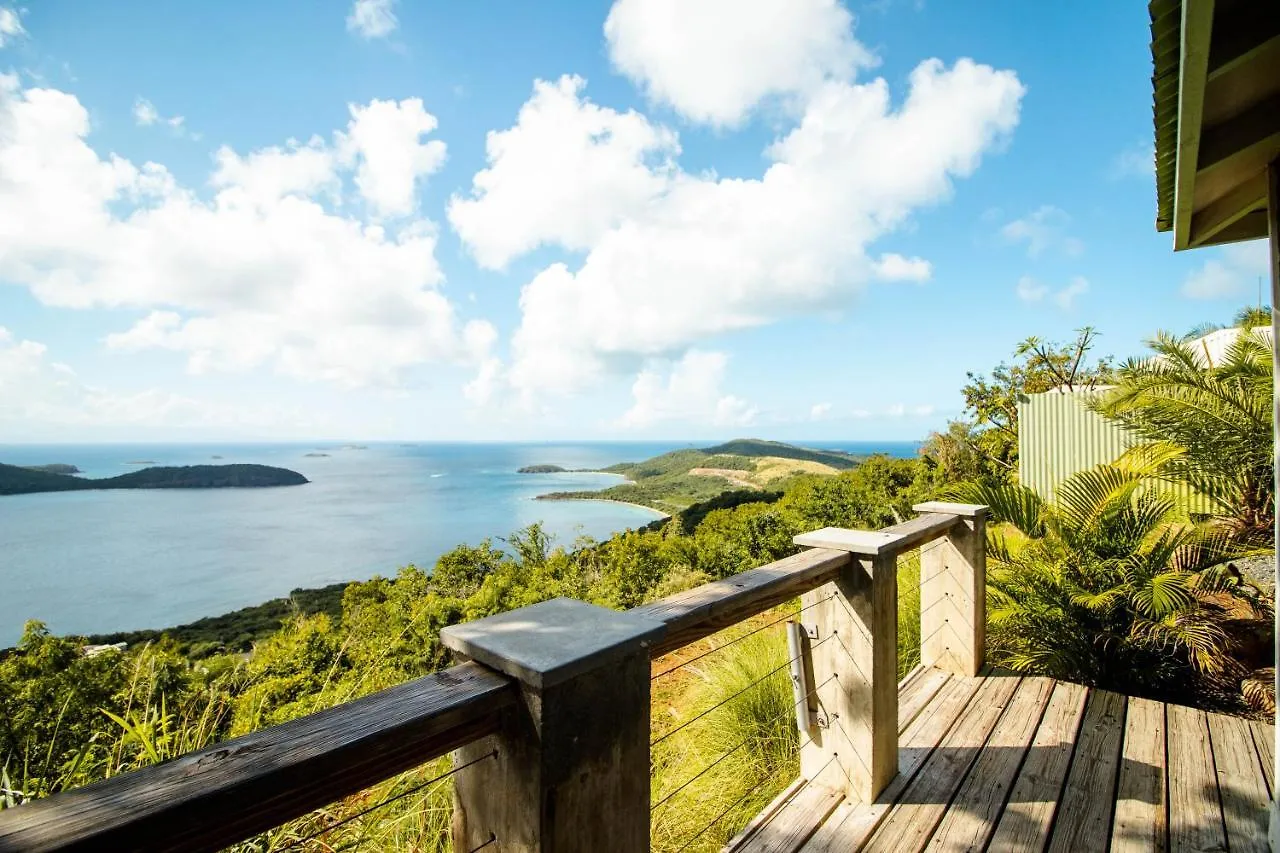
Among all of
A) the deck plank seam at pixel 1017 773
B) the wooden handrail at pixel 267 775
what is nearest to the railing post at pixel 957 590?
the deck plank seam at pixel 1017 773

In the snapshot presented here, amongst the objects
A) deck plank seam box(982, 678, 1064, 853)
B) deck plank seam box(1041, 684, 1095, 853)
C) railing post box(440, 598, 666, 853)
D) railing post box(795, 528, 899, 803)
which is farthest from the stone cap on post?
deck plank seam box(1041, 684, 1095, 853)

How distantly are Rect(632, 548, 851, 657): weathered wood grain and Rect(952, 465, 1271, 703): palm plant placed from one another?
2.37 meters

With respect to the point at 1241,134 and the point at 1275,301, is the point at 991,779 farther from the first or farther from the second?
the point at 1241,134

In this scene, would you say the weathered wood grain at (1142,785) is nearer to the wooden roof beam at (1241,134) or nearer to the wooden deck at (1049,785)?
the wooden deck at (1049,785)

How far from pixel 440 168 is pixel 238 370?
4061 cm

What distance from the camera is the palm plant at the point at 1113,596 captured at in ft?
11.1

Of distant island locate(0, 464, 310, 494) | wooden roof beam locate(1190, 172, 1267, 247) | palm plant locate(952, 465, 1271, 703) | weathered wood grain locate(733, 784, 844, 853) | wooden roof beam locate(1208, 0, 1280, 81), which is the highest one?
wooden roof beam locate(1208, 0, 1280, 81)

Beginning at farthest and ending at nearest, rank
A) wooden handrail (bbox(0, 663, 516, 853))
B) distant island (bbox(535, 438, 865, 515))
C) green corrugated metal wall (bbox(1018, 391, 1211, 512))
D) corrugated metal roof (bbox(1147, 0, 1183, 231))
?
distant island (bbox(535, 438, 865, 515)) → green corrugated metal wall (bbox(1018, 391, 1211, 512)) → corrugated metal roof (bbox(1147, 0, 1183, 231)) → wooden handrail (bbox(0, 663, 516, 853))

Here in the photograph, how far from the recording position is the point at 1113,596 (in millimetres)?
3520

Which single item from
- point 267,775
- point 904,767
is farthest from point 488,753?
point 904,767

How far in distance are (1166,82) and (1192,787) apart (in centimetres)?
275

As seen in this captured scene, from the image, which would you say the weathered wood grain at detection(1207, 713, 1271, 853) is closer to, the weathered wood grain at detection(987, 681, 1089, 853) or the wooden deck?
the wooden deck

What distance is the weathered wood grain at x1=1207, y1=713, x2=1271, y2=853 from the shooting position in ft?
6.88

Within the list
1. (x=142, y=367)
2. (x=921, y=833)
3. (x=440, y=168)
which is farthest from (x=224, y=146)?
(x=142, y=367)
